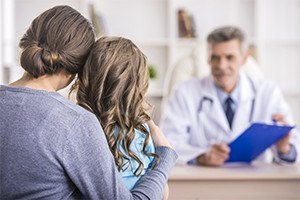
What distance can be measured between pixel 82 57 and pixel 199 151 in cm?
142

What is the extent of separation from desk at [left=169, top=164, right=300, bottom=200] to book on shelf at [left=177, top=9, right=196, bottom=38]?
2699mm

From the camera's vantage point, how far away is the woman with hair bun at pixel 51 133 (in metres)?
1.18

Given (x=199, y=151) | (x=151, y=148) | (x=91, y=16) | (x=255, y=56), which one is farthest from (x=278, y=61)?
(x=151, y=148)

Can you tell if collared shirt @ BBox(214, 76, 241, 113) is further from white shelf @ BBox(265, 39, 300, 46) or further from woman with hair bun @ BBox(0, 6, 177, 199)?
white shelf @ BBox(265, 39, 300, 46)

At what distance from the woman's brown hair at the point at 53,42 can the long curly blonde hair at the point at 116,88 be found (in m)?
0.06

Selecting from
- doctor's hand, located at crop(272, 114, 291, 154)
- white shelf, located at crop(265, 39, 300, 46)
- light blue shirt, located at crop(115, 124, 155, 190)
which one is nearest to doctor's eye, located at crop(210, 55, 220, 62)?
doctor's hand, located at crop(272, 114, 291, 154)

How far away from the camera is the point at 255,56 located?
195 inches

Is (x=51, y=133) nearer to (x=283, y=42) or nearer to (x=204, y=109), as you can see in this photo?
(x=204, y=109)

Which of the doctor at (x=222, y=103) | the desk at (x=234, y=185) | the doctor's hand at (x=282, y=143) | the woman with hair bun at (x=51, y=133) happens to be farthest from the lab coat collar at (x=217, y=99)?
the woman with hair bun at (x=51, y=133)

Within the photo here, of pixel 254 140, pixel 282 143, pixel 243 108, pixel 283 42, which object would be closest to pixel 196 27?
pixel 283 42

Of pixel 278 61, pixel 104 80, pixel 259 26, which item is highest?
pixel 104 80

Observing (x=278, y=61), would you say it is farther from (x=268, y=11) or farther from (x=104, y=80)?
Result: (x=104, y=80)

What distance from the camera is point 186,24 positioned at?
495cm

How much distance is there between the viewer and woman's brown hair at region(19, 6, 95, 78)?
4.09 ft
